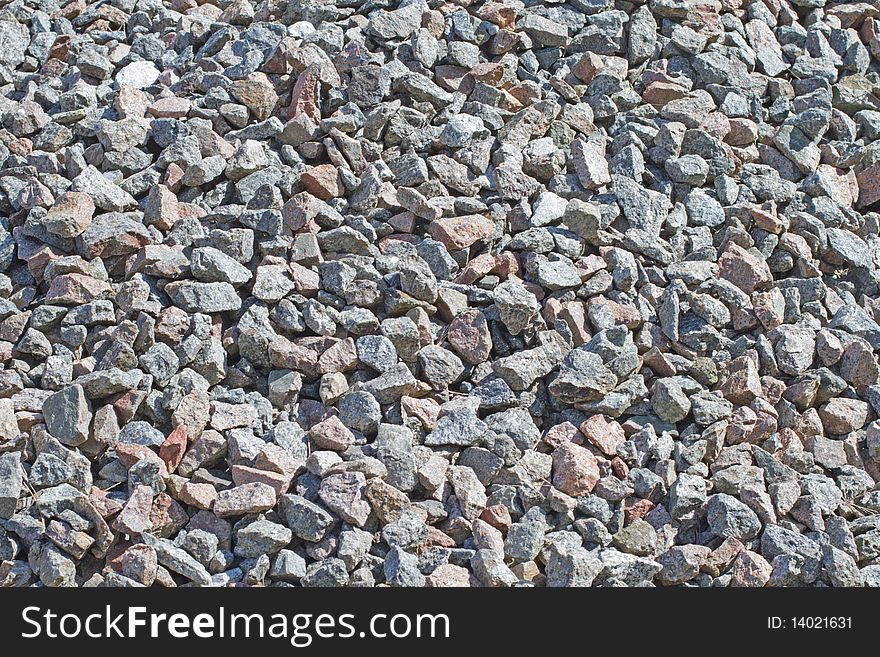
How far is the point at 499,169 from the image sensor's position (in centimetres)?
445

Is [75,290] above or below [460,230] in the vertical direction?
below

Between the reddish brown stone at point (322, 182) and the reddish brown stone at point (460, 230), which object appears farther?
the reddish brown stone at point (322, 182)

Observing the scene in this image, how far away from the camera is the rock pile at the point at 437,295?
341 centimetres

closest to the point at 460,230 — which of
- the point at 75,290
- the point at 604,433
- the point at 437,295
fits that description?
the point at 437,295

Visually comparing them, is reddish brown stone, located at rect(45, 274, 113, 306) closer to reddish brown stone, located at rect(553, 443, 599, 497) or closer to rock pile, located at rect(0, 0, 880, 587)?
rock pile, located at rect(0, 0, 880, 587)

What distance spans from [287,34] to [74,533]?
2.71 metres

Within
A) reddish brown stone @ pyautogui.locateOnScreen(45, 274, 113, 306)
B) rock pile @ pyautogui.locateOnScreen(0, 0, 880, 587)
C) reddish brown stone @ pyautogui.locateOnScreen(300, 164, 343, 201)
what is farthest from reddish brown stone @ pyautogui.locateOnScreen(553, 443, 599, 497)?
reddish brown stone @ pyautogui.locateOnScreen(45, 274, 113, 306)

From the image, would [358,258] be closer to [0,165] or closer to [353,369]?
[353,369]

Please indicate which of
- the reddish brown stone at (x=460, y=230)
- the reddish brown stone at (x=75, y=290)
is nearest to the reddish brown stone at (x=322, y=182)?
the reddish brown stone at (x=460, y=230)

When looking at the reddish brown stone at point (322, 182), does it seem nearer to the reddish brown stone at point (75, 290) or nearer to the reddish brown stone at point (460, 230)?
the reddish brown stone at point (460, 230)

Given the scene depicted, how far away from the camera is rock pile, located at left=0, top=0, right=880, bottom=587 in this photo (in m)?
3.41

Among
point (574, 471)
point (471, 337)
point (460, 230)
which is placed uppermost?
point (460, 230)

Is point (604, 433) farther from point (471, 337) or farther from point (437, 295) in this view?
point (437, 295)

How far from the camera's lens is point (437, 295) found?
4.02m
